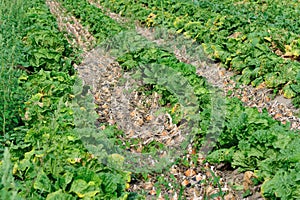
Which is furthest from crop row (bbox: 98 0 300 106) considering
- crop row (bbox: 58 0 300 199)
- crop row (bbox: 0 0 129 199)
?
crop row (bbox: 0 0 129 199)

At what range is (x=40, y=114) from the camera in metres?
4.74

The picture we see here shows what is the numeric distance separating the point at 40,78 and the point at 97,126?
3.42 feet

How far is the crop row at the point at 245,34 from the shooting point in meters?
6.74

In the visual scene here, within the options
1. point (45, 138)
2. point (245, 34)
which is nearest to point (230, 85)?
point (245, 34)

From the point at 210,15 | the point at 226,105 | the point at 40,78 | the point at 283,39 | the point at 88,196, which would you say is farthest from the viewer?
the point at 210,15

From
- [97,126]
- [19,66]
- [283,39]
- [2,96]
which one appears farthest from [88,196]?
[283,39]

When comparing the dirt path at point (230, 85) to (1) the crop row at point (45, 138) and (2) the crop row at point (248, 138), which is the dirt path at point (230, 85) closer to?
(2) the crop row at point (248, 138)

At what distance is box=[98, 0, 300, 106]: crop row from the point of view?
674 cm

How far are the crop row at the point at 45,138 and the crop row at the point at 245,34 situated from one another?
285 centimetres

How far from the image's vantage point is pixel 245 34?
27.4 feet

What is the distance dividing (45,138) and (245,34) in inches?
213

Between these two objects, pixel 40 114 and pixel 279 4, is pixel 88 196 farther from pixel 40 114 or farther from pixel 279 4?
pixel 279 4

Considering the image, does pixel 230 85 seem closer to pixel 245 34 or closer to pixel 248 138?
pixel 245 34

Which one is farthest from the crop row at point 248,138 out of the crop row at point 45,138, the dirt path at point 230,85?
the crop row at point 45,138
